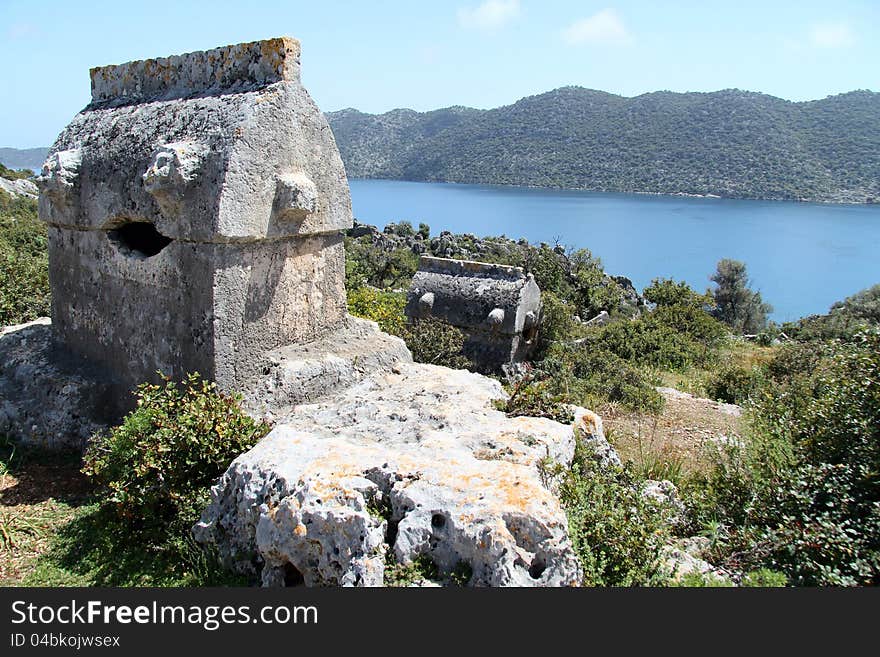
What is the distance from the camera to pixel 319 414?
4.71 metres

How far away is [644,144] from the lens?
4643 inches

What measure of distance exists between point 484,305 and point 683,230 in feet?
225

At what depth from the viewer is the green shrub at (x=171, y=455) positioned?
4.12m

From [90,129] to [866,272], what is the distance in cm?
6130

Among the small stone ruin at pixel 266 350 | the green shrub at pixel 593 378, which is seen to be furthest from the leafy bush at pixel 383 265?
the small stone ruin at pixel 266 350

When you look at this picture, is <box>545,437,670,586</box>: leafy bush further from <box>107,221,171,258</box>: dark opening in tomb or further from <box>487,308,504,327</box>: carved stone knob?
<box>487,308,504,327</box>: carved stone knob

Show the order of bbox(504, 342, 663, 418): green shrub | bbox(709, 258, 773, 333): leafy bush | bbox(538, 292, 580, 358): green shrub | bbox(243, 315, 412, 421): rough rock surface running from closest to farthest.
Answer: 1. bbox(243, 315, 412, 421): rough rock surface
2. bbox(504, 342, 663, 418): green shrub
3. bbox(538, 292, 580, 358): green shrub
4. bbox(709, 258, 773, 333): leafy bush

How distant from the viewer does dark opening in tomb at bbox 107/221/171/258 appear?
217 inches

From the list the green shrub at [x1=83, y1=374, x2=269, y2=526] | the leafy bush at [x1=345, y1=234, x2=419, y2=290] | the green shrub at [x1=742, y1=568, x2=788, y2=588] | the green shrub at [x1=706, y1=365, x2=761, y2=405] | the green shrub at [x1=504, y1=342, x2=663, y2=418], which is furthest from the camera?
the leafy bush at [x1=345, y1=234, x2=419, y2=290]

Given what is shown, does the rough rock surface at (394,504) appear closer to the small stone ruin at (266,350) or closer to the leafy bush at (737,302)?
the small stone ruin at (266,350)

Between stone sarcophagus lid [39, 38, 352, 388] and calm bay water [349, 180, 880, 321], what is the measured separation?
3868cm

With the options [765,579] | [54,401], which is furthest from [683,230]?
[765,579]

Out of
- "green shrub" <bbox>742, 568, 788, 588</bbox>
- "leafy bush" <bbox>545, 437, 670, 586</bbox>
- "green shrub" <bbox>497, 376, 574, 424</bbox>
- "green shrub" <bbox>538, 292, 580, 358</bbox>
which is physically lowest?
"green shrub" <bbox>538, 292, 580, 358</bbox>

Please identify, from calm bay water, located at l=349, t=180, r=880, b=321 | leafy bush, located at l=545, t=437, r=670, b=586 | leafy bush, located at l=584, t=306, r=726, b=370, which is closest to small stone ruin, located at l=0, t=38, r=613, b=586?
leafy bush, located at l=545, t=437, r=670, b=586
